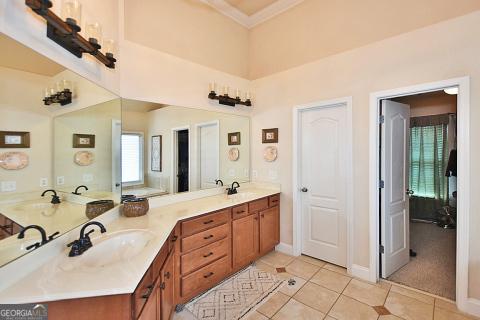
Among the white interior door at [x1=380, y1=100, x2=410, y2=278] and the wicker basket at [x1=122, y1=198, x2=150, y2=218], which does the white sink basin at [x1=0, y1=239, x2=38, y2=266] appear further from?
the white interior door at [x1=380, y1=100, x2=410, y2=278]

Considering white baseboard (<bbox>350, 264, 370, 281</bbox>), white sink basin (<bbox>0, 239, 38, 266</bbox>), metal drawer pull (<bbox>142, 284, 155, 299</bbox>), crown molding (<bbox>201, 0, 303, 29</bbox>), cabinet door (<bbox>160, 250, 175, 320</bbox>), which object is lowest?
white baseboard (<bbox>350, 264, 370, 281</bbox>)

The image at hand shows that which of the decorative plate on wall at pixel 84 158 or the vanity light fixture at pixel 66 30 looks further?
the decorative plate on wall at pixel 84 158

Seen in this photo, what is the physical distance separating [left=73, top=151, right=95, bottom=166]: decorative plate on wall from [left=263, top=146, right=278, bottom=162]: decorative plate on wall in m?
2.26

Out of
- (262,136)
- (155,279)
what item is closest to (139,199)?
(155,279)

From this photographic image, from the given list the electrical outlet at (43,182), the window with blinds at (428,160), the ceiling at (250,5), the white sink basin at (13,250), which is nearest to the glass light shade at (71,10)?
the electrical outlet at (43,182)

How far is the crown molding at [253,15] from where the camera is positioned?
3148 millimetres

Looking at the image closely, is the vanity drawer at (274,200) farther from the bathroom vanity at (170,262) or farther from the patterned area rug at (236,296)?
the patterned area rug at (236,296)

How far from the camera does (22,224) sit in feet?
3.76

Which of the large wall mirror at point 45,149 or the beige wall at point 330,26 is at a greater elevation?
the beige wall at point 330,26

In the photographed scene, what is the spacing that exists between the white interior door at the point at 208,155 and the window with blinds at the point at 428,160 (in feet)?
14.3

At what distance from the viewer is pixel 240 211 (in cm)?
265

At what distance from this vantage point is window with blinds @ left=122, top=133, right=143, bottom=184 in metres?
2.23

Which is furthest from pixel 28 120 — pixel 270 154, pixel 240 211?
pixel 270 154

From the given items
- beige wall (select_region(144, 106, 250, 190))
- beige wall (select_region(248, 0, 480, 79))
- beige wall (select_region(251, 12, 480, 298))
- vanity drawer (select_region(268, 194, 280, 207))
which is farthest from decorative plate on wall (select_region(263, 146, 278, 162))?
beige wall (select_region(248, 0, 480, 79))
